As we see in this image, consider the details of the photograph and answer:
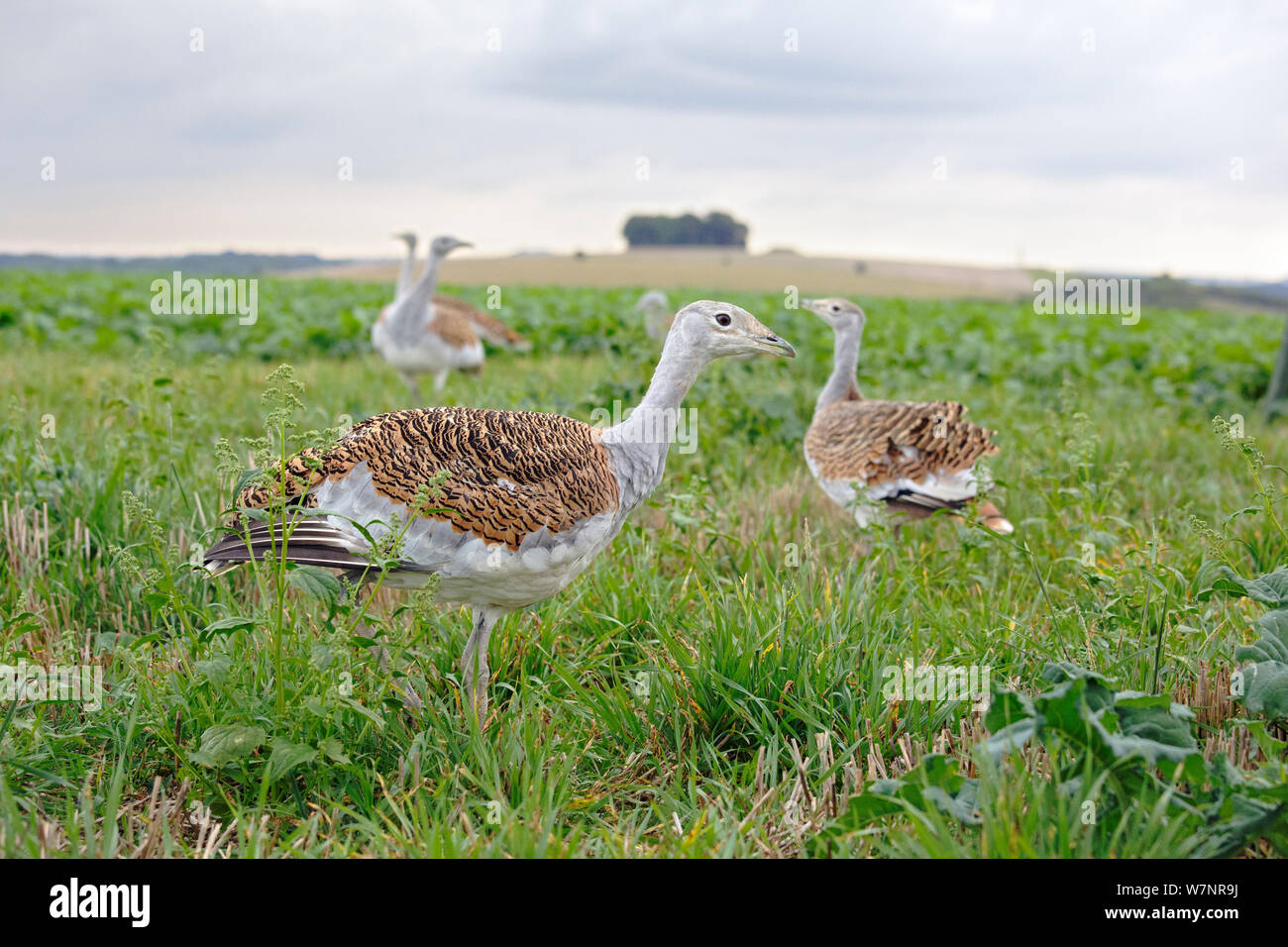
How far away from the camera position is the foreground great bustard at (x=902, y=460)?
16.1 feet

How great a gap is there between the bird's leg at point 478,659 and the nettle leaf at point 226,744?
28.3 inches

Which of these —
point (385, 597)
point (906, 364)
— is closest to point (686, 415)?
point (385, 597)

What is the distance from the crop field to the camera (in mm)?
2395

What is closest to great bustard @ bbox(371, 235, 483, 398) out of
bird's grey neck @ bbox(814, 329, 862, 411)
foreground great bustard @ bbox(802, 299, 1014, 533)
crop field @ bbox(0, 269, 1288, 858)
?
crop field @ bbox(0, 269, 1288, 858)

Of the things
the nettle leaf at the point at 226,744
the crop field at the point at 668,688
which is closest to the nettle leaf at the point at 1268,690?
→ the crop field at the point at 668,688

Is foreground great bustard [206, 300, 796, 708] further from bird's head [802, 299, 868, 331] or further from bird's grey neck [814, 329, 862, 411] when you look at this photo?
bird's head [802, 299, 868, 331]

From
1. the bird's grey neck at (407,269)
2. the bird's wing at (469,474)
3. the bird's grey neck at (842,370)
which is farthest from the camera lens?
the bird's grey neck at (407,269)

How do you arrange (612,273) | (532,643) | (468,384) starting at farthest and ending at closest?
(612,273)
(468,384)
(532,643)

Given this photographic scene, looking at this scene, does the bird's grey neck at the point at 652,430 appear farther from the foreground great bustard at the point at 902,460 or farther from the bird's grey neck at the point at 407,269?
the bird's grey neck at the point at 407,269

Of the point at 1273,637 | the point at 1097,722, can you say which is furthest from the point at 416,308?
the point at 1097,722

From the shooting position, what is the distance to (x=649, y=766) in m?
3.08

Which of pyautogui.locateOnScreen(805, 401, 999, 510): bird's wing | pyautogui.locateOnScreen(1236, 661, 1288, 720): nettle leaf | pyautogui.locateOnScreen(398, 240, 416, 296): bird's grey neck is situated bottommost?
pyautogui.locateOnScreen(1236, 661, 1288, 720): nettle leaf

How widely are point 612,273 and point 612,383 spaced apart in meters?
35.0
